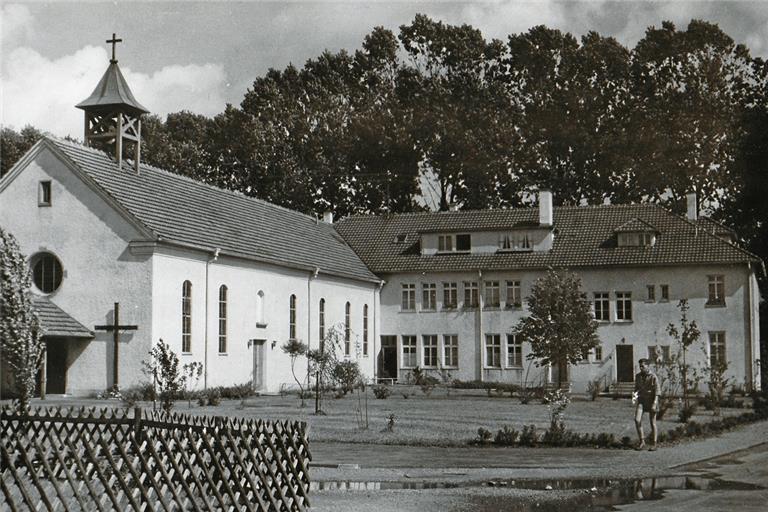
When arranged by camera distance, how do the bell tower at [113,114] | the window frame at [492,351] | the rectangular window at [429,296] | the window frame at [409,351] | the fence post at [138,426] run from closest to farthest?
1. the fence post at [138,426]
2. the bell tower at [113,114]
3. the window frame at [492,351]
4. the rectangular window at [429,296]
5. the window frame at [409,351]

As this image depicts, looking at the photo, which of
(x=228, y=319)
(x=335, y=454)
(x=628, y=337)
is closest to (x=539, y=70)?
(x=628, y=337)

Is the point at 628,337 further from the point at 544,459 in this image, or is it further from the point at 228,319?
the point at 544,459

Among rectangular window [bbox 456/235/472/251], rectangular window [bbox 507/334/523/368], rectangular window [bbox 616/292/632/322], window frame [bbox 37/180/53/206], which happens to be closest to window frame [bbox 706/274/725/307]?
rectangular window [bbox 616/292/632/322]

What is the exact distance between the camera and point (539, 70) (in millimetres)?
51562

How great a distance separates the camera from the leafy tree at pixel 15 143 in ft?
170

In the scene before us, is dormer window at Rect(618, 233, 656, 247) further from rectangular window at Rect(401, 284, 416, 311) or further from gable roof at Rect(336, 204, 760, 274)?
rectangular window at Rect(401, 284, 416, 311)

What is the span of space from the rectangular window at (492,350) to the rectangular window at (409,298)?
14.6 feet

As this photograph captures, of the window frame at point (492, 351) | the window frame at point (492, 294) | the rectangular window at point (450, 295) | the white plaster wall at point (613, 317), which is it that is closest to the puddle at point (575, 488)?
the white plaster wall at point (613, 317)

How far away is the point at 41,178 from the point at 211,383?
9.50m

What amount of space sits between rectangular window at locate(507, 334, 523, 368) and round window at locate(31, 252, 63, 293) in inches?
913

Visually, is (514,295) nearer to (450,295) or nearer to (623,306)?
(450,295)

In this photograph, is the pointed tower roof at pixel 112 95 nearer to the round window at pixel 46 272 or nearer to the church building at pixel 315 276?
the church building at pixel 315 276

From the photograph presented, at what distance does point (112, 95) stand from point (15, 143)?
24198 mm

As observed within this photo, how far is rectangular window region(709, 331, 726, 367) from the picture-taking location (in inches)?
1750
